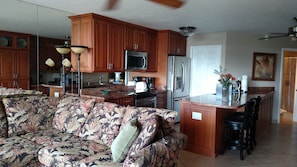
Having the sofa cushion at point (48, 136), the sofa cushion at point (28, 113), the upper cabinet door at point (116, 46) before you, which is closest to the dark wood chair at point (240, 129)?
the upper cabinet door at point (116, 46)

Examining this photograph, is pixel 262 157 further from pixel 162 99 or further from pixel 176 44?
pixel 176 44

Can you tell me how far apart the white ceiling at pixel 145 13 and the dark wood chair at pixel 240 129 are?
1440mm

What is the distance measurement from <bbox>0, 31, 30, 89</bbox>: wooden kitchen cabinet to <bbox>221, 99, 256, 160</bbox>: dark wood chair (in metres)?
3.30

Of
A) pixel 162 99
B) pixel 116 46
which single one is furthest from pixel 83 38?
pixel 162 99

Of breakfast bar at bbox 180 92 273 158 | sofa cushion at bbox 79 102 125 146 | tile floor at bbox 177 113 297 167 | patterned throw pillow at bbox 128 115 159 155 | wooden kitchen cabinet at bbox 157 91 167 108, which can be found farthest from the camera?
wooden kitchen cabinet at bbox 157 91 167 108

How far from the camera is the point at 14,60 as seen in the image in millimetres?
3451

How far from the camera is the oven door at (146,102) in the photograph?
4.58 meters

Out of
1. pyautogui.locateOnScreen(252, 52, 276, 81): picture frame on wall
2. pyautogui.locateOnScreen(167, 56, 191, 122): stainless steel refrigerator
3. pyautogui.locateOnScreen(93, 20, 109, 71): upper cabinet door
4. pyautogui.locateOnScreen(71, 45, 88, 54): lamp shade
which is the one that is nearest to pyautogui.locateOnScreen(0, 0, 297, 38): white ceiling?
pyautogui.locateOnScreen(93, 20, 109, 71): upper cabinet door

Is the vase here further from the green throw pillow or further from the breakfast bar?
the green throw pillow

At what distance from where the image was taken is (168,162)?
2266 millimetres

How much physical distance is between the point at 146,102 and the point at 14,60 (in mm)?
2525

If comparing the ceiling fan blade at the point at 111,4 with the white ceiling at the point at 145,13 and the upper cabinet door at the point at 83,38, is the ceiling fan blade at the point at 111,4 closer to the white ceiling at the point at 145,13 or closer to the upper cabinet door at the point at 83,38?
the white ceiling at the point at 145,13

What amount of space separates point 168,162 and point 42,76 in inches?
106

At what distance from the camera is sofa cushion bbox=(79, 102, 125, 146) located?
8.65 feet
